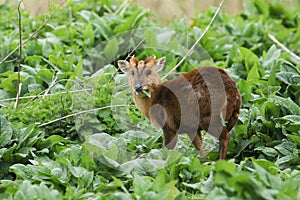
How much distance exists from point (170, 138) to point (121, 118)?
3.23ft

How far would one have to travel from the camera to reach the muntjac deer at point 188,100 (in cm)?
566

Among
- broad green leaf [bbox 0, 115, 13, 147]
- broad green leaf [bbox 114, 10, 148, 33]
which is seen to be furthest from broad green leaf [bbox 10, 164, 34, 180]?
broad green leaf [bbox 114, 10, 148, 33]

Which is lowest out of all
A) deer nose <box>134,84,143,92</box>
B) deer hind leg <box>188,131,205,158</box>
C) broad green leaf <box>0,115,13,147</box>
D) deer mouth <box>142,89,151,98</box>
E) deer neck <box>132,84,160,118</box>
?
deer hind leg <box>188,131,205,158</box>

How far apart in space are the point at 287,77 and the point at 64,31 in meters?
3.14

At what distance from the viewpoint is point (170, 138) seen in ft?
19.3

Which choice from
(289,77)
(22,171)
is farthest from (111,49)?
(22,171)

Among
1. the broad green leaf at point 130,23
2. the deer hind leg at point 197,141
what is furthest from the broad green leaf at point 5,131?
the broad green leaf at point 130,23

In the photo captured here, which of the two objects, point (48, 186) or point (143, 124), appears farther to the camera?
point (143, 124)

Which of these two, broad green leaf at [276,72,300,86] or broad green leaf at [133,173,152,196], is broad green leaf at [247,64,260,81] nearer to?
broad green leaf at [276,72,300,86]

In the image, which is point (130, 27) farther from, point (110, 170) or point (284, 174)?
point (284, 174)

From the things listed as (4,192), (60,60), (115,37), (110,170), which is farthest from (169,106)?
(115,37)

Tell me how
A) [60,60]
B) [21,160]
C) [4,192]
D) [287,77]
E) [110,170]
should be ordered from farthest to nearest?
[60,60] < [287,77] < [21,160] < [110,170] < [4,192]

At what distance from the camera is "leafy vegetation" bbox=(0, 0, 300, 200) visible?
16.6 feet

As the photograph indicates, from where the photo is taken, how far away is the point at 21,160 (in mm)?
6102
